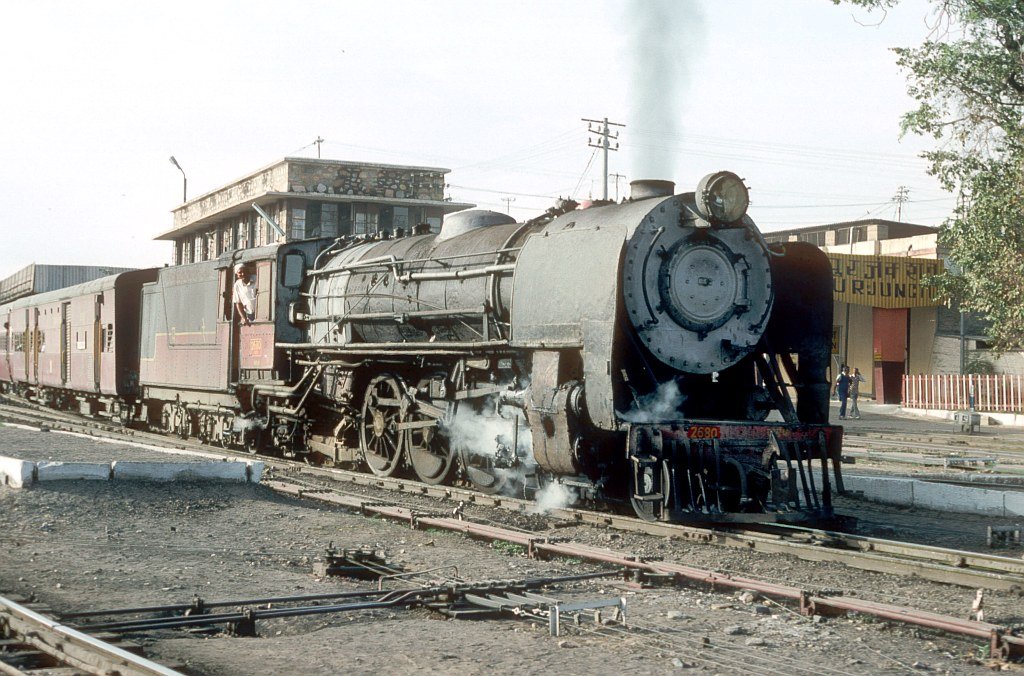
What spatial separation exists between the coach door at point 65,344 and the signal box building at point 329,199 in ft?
55.4

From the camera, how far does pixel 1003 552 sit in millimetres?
8422

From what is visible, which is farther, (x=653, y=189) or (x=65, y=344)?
(x=65, y=344)

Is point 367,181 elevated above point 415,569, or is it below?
above

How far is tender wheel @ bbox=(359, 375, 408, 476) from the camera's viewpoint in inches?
481

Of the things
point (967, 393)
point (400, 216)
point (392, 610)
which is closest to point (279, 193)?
point (400, 216)

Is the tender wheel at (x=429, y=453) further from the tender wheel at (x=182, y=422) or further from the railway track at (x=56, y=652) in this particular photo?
the tender wheel at (x=182, y=422)

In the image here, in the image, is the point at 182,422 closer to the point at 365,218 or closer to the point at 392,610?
the point at 392,610

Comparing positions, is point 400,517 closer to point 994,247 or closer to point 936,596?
point 936,596

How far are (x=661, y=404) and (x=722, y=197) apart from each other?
1.98 meters

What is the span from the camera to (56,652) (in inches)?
181

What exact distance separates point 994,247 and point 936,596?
52.8 feet

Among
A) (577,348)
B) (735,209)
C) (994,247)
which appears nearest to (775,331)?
(735,209)

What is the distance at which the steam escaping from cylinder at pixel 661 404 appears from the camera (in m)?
9.14

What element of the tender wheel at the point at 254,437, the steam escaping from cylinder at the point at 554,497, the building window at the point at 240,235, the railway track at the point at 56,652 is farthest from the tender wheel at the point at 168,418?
the building window at the point at 240,235
